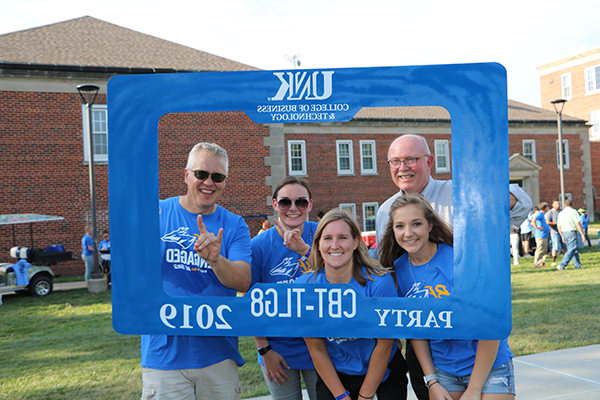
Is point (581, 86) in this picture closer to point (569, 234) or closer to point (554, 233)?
point (554, 233)

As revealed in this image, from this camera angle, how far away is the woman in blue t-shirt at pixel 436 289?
74.9 inches

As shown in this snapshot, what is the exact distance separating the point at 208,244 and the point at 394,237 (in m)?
0.87

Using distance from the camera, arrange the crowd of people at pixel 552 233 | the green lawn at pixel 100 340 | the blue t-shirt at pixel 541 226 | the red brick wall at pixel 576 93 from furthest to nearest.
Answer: the red brick wall at pixel 576 93 → the blue t-shirt at pixel 541 226 → the crowd of people at pixel 552 233 → the green lawn at pixel 100 340

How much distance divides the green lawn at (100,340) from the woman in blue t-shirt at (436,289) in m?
3.00

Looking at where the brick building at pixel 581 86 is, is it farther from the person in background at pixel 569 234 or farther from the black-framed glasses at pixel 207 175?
the black-framed glasses at pixel 207 175

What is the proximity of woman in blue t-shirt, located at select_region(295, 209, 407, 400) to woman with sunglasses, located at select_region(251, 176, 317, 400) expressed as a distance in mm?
181

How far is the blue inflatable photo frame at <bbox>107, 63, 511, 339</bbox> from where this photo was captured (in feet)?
5.29

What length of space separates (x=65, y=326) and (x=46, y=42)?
1407 cm

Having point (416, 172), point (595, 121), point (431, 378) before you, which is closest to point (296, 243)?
point (416, 172)

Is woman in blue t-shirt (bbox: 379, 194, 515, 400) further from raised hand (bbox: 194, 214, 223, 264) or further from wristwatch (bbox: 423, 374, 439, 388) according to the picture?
raised hand (bbox: 194, 214, 223, 264)

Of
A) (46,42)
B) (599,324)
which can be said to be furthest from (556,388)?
(46,42)

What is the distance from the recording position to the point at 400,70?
163cm

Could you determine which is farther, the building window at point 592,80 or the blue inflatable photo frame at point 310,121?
the building window at point 592,80

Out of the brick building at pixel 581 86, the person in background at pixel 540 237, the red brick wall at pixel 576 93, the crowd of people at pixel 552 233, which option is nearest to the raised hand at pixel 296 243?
the crowd of people at pixel 552 233
